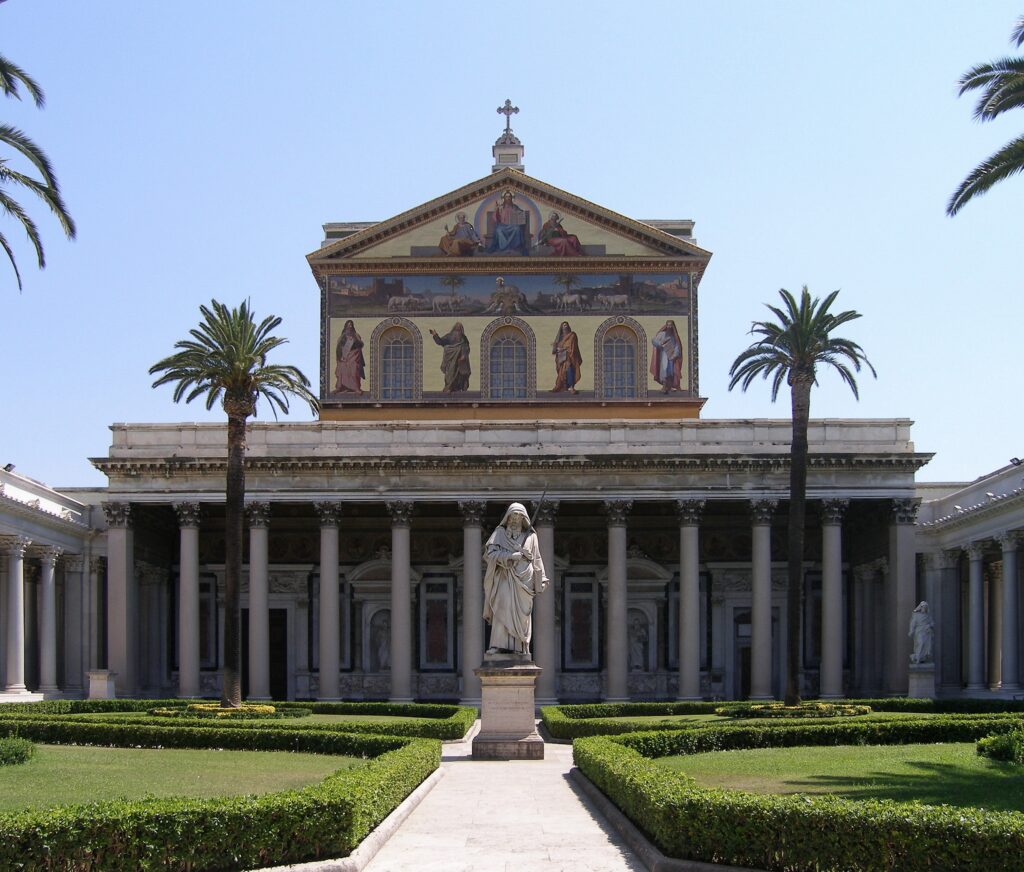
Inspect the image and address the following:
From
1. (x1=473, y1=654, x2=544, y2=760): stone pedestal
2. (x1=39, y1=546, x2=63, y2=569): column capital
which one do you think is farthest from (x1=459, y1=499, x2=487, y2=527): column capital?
(x1=473, y1=654, x2=544, y2=760): stone pedestal

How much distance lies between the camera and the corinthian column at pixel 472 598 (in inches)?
1864

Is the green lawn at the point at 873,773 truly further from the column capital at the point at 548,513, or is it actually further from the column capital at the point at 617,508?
the column capital at the point at 548,513

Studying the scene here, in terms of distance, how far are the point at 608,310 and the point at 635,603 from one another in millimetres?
10733

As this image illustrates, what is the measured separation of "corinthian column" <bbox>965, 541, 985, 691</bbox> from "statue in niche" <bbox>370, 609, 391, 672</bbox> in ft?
66.5

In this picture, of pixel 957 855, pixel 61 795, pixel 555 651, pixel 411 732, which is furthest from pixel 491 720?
pixel 555 651

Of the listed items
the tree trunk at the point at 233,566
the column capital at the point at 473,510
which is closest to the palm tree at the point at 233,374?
the tree trunk at the point at 233,566

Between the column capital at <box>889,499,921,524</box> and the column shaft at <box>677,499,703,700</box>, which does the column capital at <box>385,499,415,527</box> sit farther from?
the column capital at <box>889,499,921,524</box>

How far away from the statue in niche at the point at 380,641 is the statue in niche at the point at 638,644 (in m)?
8.85

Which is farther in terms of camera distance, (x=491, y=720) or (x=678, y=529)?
(x=678, y=529)

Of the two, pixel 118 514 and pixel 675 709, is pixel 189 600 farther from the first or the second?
pixel 675 709

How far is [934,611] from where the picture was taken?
50.6 meters

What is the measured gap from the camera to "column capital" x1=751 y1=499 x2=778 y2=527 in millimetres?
48188

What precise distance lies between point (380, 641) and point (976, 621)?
20892 millimetres

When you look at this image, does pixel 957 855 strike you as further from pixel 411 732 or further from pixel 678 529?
pixel 678 529
